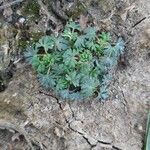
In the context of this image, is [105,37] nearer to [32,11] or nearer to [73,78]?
[73,78]

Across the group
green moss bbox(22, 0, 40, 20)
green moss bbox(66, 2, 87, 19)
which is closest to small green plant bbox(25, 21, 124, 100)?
green moss bbox(66, 2, 87, 19)

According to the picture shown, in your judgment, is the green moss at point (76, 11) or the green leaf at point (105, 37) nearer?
the green leaf at point (105, 37)

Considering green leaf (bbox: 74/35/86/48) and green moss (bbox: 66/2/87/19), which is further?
green moss (bbox: 66/2/87/19)

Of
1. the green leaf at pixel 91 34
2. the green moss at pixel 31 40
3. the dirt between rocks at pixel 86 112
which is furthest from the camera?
the green moss at pixel 31 40

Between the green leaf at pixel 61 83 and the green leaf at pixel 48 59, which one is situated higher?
the green leaf at pixel 48 59

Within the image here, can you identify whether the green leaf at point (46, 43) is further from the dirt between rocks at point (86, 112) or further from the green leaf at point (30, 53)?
the dirt between rocks at point (86, 112)

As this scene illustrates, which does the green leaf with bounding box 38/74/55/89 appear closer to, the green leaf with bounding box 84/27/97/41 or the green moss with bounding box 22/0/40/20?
the green leaf with bounding box 84/27/97/41

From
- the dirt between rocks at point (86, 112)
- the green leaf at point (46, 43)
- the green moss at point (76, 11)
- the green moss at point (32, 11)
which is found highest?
the green moss at point (32, 11)

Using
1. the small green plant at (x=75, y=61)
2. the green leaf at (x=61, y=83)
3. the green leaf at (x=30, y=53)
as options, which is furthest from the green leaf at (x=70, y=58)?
the green leaf at (x=30, y=53)
